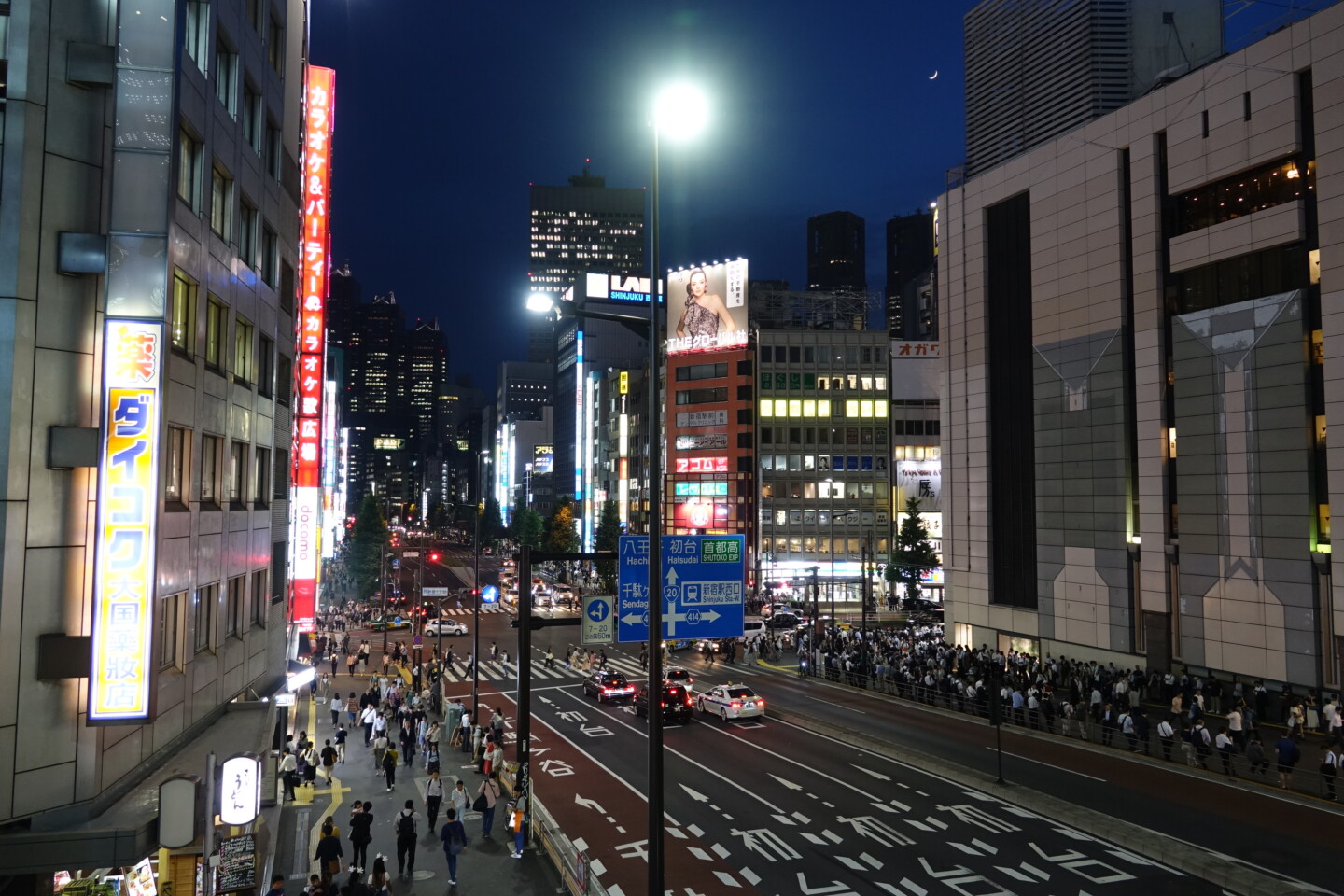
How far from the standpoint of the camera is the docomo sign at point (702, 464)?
92.3m

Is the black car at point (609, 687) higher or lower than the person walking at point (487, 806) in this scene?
lower

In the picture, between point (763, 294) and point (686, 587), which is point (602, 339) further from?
point (686, 587)

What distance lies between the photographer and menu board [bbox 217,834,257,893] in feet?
42.9

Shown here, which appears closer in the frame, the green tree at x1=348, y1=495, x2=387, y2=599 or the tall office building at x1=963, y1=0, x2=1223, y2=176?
the green tree at x1=348, y1=495, x2=387, y2=599

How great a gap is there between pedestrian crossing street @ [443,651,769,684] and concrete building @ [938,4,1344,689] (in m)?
13.9

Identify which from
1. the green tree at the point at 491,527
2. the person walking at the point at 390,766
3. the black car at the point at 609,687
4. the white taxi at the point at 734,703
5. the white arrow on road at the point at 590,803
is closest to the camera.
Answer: the white arrow on road at the point at 590,803

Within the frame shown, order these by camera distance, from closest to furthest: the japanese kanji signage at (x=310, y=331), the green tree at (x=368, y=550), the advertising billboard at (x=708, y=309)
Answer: the japanese kanji signage at (x=310, y=331)
the green tree at (x=368, y=550)
the advertising billboard at (x=708, y=309)

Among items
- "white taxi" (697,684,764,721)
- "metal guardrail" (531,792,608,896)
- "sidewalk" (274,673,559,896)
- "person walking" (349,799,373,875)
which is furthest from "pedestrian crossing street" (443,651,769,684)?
"person walking" (349,799,373,875)

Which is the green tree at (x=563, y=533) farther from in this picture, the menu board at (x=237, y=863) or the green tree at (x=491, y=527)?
the menu board at (x=237, y=863)

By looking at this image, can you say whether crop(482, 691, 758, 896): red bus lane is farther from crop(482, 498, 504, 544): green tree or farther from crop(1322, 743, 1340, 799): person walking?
crop(482, 498, 504, 544): green tree

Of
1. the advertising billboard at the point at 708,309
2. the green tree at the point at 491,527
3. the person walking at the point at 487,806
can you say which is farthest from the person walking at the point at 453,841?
the green tree at the point at 491,527

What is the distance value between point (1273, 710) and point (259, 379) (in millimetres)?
37021

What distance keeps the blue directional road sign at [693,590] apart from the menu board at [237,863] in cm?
705

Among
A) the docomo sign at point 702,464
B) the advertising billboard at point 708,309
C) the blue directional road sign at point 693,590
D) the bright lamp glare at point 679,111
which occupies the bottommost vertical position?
the blue directional road sign at point 693,590
